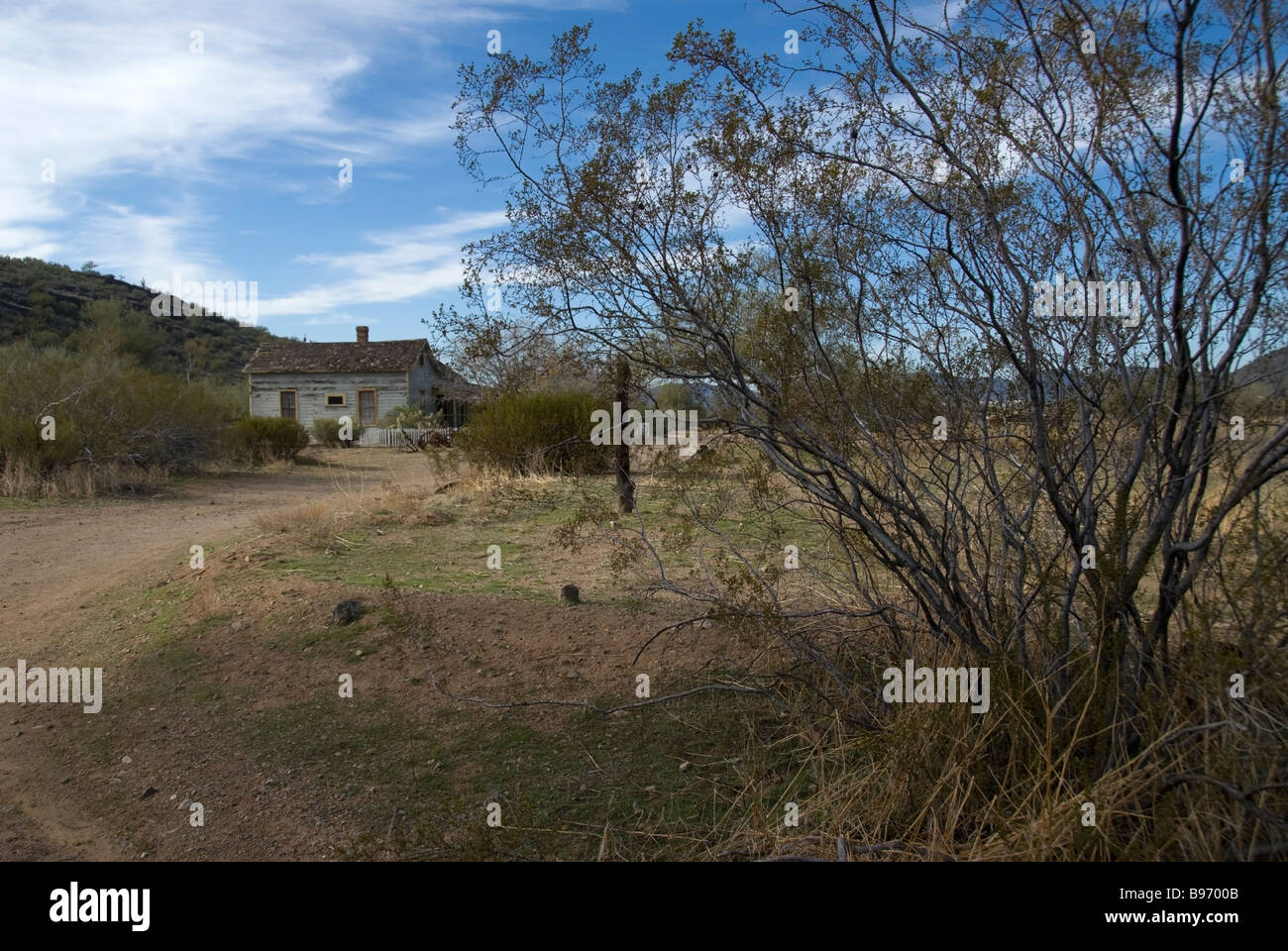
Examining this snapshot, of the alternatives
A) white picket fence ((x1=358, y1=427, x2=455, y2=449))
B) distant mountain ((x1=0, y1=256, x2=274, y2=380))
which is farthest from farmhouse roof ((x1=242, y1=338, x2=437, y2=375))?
distant mountain ((x1=0, y1=256, x2=274, y2=380))

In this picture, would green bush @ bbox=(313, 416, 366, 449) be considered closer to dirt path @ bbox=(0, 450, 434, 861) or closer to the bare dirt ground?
dirt path @ bbox=(0, 450, 434, 861)

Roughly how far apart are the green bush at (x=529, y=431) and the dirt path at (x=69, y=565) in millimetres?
2942

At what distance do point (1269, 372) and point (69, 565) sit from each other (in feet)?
32.9

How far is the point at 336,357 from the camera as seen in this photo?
36.2m

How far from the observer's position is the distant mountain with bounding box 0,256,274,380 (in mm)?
38594

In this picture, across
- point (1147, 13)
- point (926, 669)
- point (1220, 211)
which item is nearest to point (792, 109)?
point (1147, 13)

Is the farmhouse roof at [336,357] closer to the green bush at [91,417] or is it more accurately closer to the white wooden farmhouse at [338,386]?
the white wooden farmhouse at [338,386]

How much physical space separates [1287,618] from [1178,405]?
90 cm

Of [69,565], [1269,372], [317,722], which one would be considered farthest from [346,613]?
[1269,372]

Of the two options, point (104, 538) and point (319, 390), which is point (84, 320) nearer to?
point (319, 390)

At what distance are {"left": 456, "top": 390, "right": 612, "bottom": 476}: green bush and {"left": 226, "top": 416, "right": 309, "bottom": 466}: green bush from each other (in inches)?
354

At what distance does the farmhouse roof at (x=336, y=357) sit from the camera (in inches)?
1387
